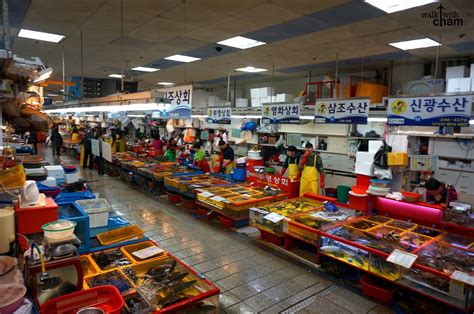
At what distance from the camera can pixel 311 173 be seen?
8273 millimetres

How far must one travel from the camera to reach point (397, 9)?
4.98m

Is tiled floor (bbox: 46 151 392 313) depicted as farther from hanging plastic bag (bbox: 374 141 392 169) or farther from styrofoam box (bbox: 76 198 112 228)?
hanging plastic bag (bbox: 374 141 392 169)

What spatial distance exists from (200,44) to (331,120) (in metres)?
3.72

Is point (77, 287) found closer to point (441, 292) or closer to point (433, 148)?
point (441, 292)

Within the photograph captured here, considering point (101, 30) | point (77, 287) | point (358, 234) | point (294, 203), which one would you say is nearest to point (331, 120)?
point (294, 203)

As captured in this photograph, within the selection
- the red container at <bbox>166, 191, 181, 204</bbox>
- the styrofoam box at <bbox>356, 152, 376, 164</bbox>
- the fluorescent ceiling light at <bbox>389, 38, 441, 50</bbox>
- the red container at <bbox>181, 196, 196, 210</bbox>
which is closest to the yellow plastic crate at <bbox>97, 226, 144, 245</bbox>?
the red container at <bbox>181, 196, 196, 210</bbox>

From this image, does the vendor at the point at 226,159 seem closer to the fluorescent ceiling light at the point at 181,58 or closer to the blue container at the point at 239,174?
the blue container at the point at 239,174

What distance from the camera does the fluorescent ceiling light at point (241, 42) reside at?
23.5 ft

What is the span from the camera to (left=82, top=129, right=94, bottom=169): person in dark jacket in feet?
46.2

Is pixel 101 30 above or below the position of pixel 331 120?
above

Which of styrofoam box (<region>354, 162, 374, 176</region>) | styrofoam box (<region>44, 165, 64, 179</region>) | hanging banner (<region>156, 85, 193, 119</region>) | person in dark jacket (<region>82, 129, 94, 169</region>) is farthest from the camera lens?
person in dark jacket (<region>82, 129, 94, 169</region>)

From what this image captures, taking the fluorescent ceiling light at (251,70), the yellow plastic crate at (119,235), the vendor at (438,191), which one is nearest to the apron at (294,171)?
the vendor at (438,191)

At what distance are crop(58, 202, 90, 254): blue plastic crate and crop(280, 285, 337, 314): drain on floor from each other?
2626mm

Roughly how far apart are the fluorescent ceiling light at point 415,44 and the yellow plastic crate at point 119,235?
6.74 m
